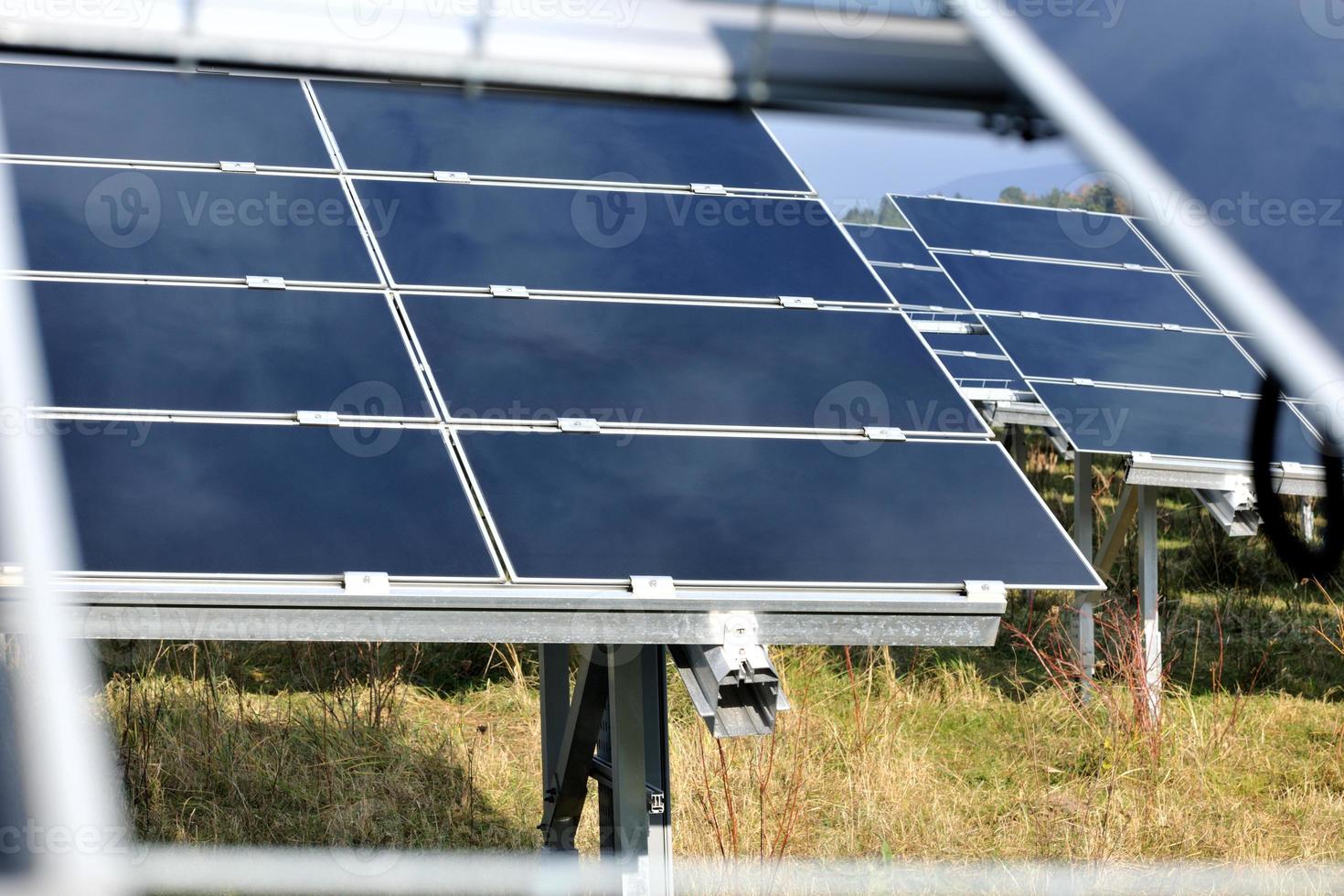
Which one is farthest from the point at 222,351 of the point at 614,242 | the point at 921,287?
the point at 921,287

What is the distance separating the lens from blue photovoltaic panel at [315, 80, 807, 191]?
20.3 ft

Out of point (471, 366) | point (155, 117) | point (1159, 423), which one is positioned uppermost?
point (155, 117)

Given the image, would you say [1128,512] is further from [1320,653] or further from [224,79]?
[224,79]

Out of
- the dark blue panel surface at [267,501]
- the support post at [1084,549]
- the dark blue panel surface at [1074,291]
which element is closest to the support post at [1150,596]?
the support post at [1084,549]

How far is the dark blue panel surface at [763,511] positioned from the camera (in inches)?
152

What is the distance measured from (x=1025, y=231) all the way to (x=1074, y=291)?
1901mm

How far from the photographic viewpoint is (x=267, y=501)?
12.6ft

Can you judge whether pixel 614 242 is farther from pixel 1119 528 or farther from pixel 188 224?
pixel 1119 528

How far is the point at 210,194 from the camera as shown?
18.1ft

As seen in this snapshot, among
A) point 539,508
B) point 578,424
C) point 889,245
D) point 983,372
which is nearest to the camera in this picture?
point 539,508

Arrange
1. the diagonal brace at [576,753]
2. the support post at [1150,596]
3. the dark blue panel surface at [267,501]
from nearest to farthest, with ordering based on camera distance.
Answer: the dark blue panel surface at [267,501], the diagonal brace at [576,753], the support post at [1150,596]

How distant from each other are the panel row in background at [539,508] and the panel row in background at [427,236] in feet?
3.48

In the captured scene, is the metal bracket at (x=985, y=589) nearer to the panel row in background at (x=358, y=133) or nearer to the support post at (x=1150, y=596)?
the panel row in background at (x=358, y=133)

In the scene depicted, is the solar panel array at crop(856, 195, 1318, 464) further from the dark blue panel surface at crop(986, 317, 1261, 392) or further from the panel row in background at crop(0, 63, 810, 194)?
the panel row in background at crop(0, 63, 810, 194)
